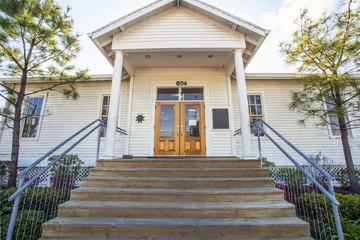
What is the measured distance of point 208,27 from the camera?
17.7ft

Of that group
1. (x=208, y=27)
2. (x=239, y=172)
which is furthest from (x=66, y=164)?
(x=208, y=27)

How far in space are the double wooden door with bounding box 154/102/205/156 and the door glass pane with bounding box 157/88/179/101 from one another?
0.72ft

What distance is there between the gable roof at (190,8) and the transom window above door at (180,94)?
214cm

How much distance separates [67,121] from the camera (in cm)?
730

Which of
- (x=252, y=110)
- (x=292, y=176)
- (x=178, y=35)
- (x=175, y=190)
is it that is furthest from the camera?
(x=252, y=110)

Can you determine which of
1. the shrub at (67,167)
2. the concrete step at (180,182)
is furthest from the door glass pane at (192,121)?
the shrub at (67,167)

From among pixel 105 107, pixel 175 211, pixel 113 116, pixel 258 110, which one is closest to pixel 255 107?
pixel 258 110

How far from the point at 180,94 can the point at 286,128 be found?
14.9 ft

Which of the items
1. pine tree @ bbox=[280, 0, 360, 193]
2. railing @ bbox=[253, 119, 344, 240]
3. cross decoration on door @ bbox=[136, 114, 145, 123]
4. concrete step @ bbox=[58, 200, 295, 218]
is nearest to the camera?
railing @ bbox=[253, 119, 344, 240]

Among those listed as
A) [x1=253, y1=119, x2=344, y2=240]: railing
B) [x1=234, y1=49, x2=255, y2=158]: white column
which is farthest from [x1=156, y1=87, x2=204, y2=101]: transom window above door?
[x1=253, y1=119, x2=344, y2=240]: railing

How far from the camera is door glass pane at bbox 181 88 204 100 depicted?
6659mm

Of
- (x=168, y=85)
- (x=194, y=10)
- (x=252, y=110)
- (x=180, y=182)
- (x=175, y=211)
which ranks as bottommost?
(x=175, y=211)

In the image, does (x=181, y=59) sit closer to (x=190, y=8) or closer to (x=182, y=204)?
(x=190, y=8)

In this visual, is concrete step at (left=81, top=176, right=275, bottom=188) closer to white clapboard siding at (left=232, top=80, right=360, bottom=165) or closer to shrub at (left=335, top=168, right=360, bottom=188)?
white clapboard siding at (left=232, top=80, right=360, bottom=165)
